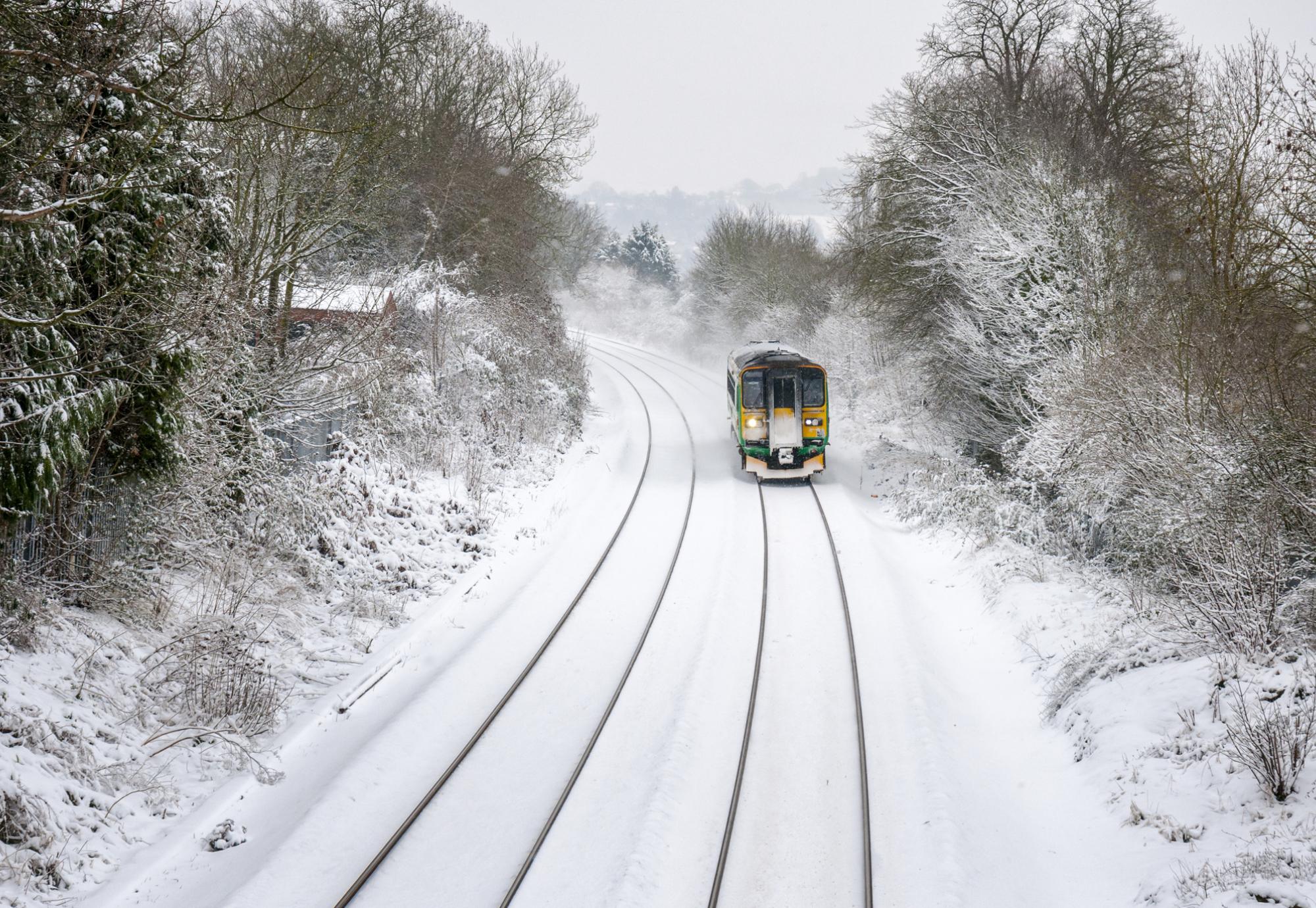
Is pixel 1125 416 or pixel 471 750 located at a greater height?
pixel 1125 416

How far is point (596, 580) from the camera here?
12.1m

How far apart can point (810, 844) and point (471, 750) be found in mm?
3210

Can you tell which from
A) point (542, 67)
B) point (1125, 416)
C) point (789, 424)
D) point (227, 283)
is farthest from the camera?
point (542, 67)

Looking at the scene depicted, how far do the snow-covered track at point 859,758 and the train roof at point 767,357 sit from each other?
581 centimetres

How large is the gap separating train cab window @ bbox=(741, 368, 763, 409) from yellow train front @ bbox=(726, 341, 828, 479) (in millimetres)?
14

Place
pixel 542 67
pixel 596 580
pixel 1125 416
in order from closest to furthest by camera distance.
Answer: pixel 1125 416 < pixel 596 580 < pixel 542 67

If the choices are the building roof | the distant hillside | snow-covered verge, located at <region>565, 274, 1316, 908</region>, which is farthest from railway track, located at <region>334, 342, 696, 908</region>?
the distant hillside

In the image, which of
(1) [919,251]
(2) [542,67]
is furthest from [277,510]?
(2) [542,67]

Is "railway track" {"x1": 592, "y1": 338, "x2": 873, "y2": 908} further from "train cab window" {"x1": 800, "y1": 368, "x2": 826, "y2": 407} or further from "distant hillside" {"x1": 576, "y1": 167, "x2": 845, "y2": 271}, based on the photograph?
"distant hillside" {"x1": 576, "y1": 167, "x2": 845, "y2": 271}

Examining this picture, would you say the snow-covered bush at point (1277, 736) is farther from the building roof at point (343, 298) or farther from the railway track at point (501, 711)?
the building roof at point (343, 298)

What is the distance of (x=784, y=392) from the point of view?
1755 centimetres

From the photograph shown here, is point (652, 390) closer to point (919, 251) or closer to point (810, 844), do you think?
point (919, 251)

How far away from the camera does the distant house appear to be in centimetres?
1181

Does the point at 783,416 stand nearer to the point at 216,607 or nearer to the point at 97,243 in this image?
Answer: the point at 216,607
